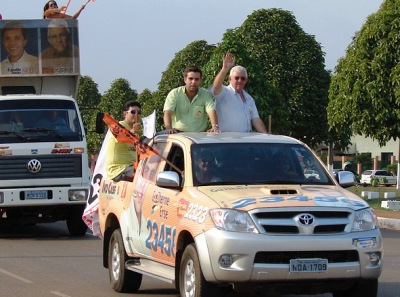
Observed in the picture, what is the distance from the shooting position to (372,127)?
1374 inches

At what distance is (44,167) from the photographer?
1962 cm

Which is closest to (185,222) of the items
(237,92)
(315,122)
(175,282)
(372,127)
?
(175,282)

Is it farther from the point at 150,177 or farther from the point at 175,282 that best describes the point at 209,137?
the point at 175,282

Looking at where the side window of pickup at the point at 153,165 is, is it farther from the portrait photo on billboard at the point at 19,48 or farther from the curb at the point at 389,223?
the curb at the point at 389,223

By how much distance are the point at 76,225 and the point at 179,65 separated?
46081 millimetres

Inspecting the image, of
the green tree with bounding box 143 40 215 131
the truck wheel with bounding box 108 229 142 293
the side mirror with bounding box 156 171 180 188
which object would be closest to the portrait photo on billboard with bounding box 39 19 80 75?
the truck wheel with bounding box 108 229 142 293

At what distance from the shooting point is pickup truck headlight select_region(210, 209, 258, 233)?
376 inches

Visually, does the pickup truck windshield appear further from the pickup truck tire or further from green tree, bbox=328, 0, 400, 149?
green tree, bbox=328, 0, 400, 149

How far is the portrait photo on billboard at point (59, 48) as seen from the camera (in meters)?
20.9

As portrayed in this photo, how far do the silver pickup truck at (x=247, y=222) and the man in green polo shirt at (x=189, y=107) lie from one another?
124 cm

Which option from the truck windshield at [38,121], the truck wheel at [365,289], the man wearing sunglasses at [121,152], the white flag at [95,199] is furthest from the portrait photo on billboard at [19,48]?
the truck wheel at [365,289]

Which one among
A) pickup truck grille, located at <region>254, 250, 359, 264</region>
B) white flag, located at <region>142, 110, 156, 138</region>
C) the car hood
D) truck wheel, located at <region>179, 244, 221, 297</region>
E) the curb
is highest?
white flag, located at <region>142, 110, 156, 138</region>

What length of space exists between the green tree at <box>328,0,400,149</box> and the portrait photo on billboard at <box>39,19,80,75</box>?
600 inches

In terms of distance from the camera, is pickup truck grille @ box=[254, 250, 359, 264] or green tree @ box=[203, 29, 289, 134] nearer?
pickup truck grille @ box=[254, 250, 359, 264]
